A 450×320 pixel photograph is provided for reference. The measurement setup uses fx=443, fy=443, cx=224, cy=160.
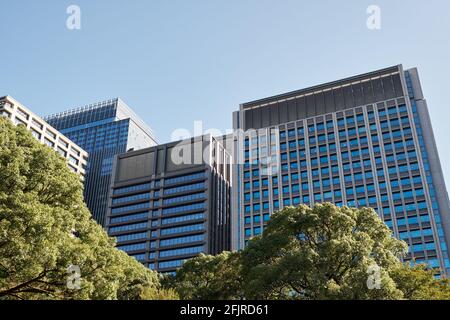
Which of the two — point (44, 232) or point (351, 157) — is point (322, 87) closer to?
point (351, 157)

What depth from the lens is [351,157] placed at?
274 feet

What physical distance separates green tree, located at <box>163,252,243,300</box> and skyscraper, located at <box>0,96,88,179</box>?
4579cm

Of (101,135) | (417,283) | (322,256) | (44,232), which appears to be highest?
(101,135)

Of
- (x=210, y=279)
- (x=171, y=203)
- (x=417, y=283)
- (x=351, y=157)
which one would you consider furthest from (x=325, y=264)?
(x=171, y=203)

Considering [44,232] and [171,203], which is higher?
[171,203]

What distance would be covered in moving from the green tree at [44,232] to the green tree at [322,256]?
33.8ft

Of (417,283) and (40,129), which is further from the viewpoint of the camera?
(40,129)

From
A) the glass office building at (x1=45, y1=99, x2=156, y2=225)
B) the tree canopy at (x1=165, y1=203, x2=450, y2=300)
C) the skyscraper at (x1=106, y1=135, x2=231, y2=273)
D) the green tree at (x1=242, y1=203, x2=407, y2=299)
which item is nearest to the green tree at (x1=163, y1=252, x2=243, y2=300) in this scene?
the tree canopy at (x1=165, y1=203, x2=450, y2=300)

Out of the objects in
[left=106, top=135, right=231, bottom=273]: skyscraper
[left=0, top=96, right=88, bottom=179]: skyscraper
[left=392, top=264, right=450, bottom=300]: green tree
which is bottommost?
[left=392, top=264, right=450, bottom=300]: green tree

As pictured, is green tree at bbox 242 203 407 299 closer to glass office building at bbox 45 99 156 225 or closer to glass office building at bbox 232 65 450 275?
glass office building at bbox 232 65 450 275

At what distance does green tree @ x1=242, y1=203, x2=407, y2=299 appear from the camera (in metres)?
26.3

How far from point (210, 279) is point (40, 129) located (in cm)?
6833

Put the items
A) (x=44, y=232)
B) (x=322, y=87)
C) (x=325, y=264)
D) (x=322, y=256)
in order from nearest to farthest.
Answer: (x=44, y=232)
(x=325, y=264)
(x=322, y=256)
(x=322, y=87)
